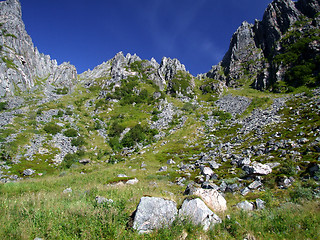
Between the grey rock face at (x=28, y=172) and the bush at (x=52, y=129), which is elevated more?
the bush at (x=52, y=129)

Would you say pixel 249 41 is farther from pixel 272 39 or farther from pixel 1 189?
pixel 1 189

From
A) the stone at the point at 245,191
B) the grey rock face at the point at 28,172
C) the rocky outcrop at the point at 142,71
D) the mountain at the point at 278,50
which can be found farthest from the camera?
the rocky outcrop at the point at 142,71

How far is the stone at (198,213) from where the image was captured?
507 centimetres

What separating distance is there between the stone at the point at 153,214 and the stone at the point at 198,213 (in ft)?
1.38

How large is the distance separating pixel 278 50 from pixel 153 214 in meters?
94.4

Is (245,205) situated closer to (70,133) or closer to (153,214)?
(153,214)

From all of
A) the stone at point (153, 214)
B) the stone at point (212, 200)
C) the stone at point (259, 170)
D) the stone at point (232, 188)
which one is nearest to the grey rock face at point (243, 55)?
the stone at point (259, 170)

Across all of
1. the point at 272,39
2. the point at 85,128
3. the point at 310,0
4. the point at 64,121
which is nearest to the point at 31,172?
the point at 85,128

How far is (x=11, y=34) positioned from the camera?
7900cm

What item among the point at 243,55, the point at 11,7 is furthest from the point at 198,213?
the point at 11,7

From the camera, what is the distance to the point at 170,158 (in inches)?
843

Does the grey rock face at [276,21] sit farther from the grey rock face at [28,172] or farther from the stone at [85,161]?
the grey rock face at [28,172]

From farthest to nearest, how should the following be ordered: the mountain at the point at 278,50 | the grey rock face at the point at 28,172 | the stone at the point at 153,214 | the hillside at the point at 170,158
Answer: the mountain at the point at 278,50
the grey rock face at the point at 28,172
the hillside at the point at 170,158
the stone at the point at 153,214

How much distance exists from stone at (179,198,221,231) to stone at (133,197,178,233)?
420mm
